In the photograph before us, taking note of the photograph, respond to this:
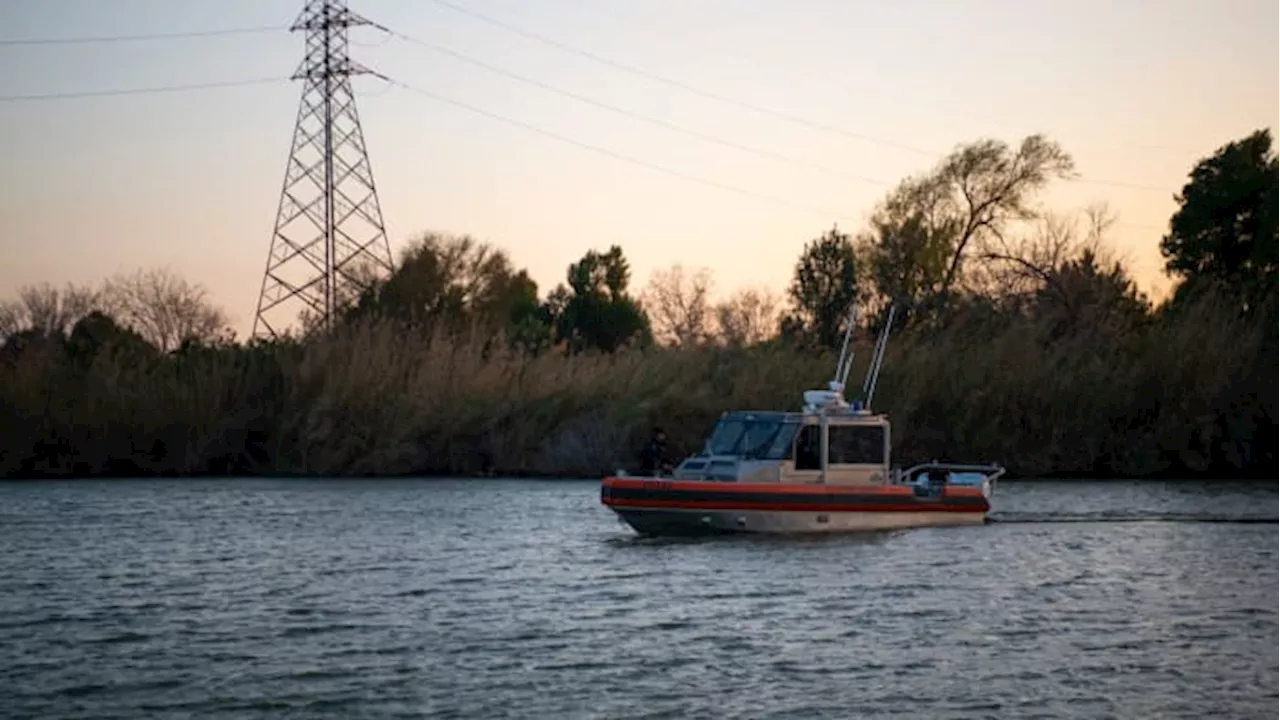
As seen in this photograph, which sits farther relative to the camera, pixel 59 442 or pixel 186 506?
pixel 59 442

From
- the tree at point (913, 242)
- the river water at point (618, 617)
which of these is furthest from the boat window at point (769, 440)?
the tree at point (913, 242)

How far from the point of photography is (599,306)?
109000 millimetres

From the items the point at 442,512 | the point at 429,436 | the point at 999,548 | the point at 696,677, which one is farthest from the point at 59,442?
the point at 696,677

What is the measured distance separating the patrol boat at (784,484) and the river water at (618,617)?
594 millimetres

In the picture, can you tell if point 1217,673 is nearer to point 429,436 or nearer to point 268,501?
Answer: point 268,501

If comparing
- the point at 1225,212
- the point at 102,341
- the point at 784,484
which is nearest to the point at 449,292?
the point at 102,341

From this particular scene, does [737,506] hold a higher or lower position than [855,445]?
lower

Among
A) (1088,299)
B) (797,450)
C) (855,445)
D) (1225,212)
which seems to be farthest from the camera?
(1225,212)

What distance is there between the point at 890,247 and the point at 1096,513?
38884 mm

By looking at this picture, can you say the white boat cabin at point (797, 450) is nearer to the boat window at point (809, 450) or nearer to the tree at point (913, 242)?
the boat window at point (809, 450)

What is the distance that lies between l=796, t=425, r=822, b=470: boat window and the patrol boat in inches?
0.8

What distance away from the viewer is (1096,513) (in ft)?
164

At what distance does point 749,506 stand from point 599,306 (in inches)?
2749

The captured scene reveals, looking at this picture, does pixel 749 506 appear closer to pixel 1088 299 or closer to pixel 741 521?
pixel 741 521
